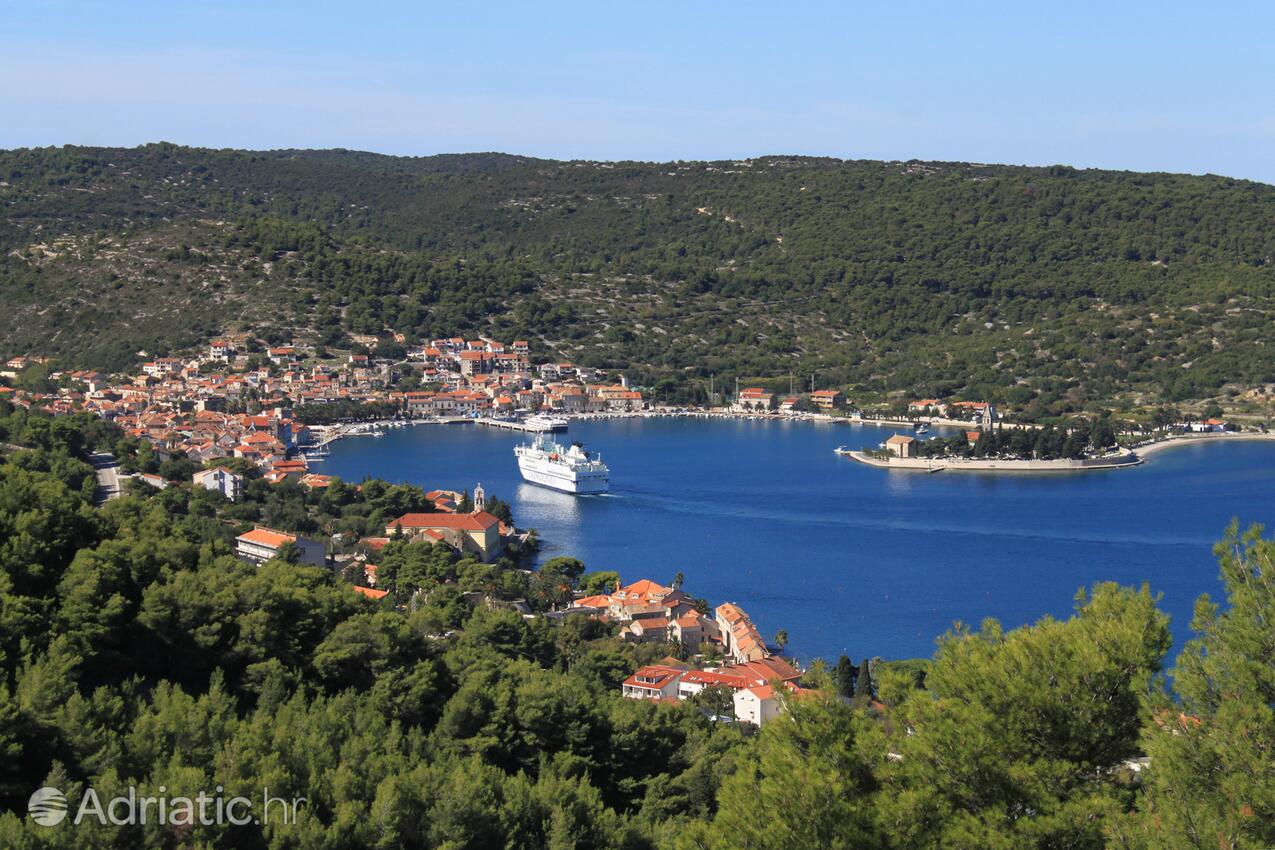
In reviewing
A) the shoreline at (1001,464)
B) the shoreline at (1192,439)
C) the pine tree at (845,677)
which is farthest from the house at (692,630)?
the shoreline at (1192,439)

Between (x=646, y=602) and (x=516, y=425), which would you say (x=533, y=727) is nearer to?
(x=646, y=602)

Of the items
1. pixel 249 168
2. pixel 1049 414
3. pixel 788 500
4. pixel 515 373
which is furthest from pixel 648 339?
pixel 249 168

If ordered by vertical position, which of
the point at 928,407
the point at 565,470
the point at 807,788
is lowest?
the point at 928,407

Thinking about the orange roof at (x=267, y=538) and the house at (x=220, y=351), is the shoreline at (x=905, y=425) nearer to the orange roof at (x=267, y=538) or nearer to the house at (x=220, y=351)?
the house at (x=220, y=351)

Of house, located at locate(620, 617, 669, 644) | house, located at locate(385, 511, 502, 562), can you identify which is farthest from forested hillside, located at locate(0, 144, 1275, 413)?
house, located at locate(620, 617, 669, 644)

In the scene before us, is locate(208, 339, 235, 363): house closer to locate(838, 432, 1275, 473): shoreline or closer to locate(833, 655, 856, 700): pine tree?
locate(838, 432, 1275, 473): shoreline

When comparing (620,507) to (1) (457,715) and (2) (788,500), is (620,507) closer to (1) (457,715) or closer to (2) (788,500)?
(2) (788,500)

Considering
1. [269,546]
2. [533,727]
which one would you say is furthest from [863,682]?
[269,546]
